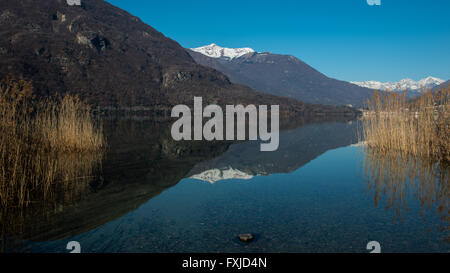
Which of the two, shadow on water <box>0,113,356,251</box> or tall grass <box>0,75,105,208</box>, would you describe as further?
tall grass <box>0,75,105,208</box>

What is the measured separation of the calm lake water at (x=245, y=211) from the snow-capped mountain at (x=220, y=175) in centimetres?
4

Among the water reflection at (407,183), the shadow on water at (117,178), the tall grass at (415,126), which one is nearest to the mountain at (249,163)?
the shadow on water at (117,178)

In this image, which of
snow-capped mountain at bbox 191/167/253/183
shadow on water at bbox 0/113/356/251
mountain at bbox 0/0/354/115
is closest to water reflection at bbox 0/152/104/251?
shadow on water at bbox 0/113/356/251

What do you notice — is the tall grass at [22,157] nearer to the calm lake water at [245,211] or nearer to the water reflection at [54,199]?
the water reflection at [54,199]

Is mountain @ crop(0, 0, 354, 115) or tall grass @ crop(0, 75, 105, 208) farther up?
mountain @ crop(0, 0, 354, 115)

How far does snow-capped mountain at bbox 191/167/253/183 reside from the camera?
10758 millimetres

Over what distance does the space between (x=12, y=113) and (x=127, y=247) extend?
4.23m

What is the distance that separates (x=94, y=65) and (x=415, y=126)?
109 metres

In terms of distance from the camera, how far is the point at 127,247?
4.98m

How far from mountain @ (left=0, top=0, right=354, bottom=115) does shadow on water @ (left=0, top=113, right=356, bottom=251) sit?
66.3m

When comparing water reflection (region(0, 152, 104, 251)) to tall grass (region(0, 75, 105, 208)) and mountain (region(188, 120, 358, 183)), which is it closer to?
tall grass (region(0, 75, 105, 208))

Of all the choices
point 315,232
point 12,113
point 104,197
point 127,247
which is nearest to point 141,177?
point 104,197

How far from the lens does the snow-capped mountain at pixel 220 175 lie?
1076cm
